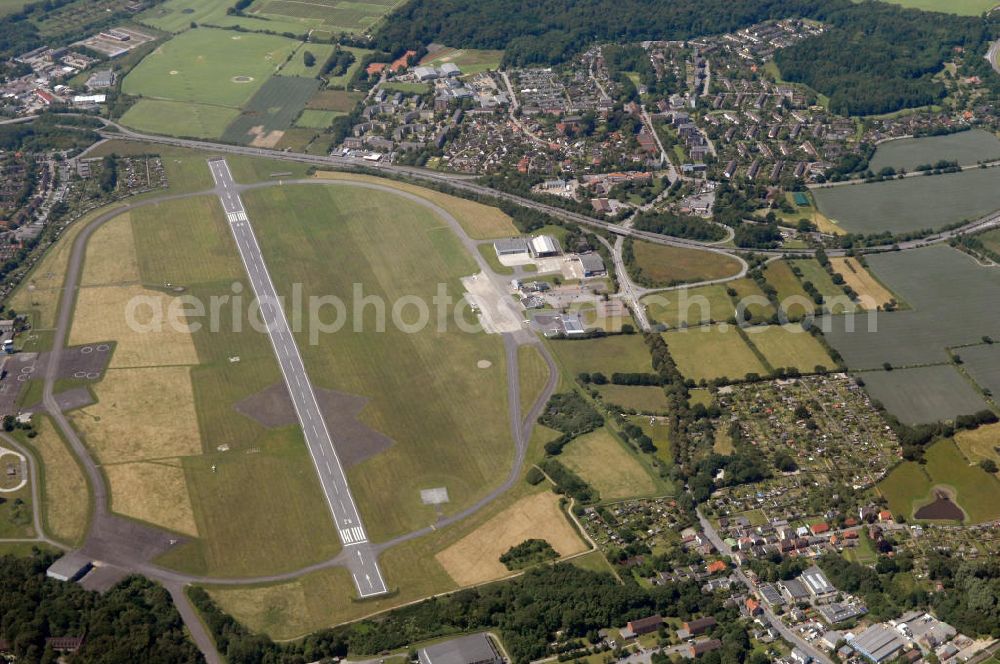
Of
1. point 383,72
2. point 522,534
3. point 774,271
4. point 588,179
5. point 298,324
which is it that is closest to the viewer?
point 522,534

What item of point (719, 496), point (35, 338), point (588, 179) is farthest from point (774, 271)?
point (35, 338)

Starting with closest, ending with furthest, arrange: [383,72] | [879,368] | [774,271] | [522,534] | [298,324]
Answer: [522,534]
[879,368]
[298,324]
[774,271]
[383,72]

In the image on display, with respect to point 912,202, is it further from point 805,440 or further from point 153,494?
point 153,494

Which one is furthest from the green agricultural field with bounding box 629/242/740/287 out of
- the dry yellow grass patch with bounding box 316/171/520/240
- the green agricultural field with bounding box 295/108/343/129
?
the green agricultural field with bounding box 295/108/343/129

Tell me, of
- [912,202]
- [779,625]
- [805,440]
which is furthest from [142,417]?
[912,202]

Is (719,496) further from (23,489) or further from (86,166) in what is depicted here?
(86,166)

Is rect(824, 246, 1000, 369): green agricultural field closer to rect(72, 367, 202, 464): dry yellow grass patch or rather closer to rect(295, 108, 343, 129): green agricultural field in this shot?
rect(72, 367, 202, 464): dry yellow grass patch

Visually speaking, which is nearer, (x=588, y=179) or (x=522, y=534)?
(x=522, y=534)
